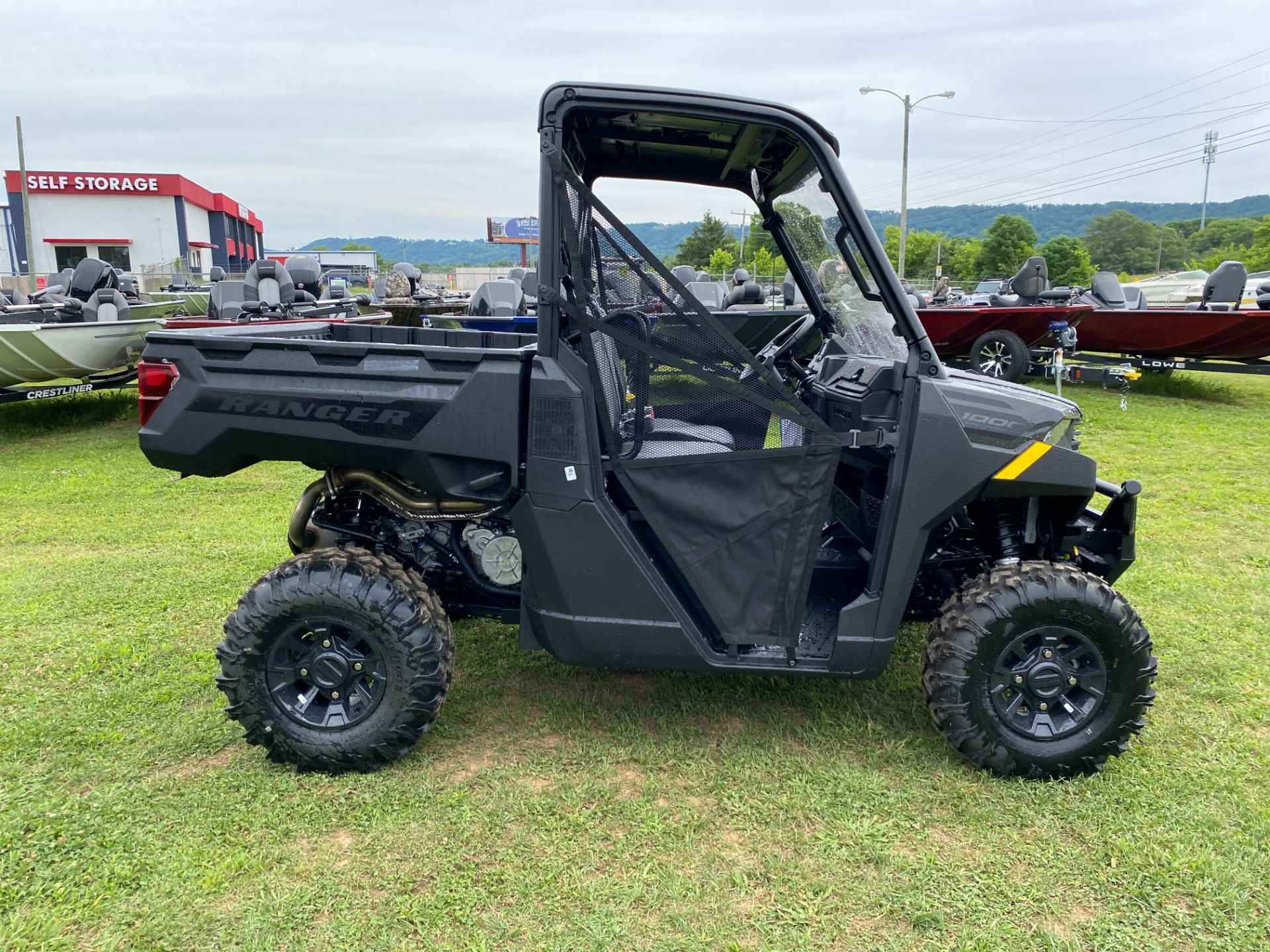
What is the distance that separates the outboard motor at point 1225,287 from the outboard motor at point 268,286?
38.5 feet

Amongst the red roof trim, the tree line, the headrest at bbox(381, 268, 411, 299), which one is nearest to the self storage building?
the red roof trim

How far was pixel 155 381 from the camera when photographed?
314cm

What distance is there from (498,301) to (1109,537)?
922 centimetres

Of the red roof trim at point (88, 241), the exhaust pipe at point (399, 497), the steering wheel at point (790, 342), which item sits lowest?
the exhaust pipe at point (399, 497)

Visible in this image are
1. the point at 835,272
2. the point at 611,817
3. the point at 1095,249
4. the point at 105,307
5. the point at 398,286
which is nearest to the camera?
the point at 611,817

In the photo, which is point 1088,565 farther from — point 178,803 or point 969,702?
point 178,803

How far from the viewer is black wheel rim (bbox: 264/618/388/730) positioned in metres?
3.06

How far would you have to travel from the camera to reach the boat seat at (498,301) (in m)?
11.3

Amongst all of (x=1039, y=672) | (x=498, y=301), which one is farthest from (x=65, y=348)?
(x=1039, y=672)

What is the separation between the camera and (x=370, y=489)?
10.8 ft

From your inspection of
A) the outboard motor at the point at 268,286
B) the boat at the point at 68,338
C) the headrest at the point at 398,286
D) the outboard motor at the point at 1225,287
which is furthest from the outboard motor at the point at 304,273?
the outboard motor at the point at 1225,287

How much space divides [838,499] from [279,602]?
2.12 metres

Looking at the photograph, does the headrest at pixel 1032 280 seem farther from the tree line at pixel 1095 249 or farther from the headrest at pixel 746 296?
the tree line at pixel 1095 249

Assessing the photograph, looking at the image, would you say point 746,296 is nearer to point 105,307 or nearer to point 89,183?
point 105,307
